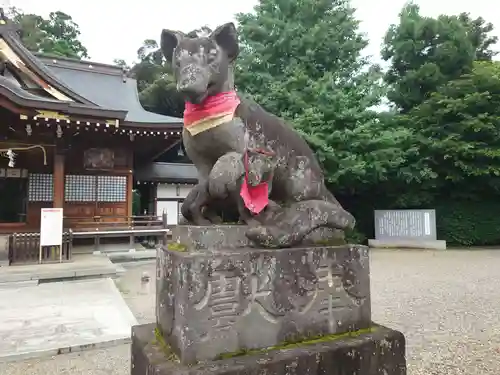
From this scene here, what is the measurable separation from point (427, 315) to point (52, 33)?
37.1 metres

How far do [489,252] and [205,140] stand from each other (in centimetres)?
1270

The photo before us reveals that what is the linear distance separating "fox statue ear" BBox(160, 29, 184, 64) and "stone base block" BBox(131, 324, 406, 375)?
153 centimetres

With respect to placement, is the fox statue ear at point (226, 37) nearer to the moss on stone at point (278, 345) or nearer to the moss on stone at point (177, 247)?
the moss on stone at point (177, 247)

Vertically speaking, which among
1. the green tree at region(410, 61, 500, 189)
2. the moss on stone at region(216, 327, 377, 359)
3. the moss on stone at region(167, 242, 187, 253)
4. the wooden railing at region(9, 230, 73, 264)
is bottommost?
the wooden railing at region(9, 230, 73, 264)

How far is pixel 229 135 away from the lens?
5.95 ft

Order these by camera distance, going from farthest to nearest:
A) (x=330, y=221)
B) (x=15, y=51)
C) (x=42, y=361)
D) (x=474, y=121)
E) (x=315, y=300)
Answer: (x=474, y=121) < (x=15, y=51) < (x=42, y=361) < (x=330, y=221) < (x=315, y=300)

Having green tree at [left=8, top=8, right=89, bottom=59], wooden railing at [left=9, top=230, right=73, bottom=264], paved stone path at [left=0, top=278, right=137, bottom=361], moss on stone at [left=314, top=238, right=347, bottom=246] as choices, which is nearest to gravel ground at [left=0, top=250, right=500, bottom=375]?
paved stone path at [left=0, top=278, right=137, bottom=361]

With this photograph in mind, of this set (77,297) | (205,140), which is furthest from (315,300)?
(77,297)

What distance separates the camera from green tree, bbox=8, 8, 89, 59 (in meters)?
25.1

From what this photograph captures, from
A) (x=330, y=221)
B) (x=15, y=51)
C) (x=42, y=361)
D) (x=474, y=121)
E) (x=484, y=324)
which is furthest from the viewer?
(x=474, y=121)

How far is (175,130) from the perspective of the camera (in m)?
10.2

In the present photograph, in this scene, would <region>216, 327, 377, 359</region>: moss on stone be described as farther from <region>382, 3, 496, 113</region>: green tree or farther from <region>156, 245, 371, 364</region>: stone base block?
<region>382, 3, 496, 113</region>: green tree

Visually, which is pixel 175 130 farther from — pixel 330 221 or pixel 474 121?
pixel 474 121

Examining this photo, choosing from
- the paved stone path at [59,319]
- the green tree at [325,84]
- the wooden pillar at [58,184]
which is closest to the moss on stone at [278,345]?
the paved stone path at [59,319]
